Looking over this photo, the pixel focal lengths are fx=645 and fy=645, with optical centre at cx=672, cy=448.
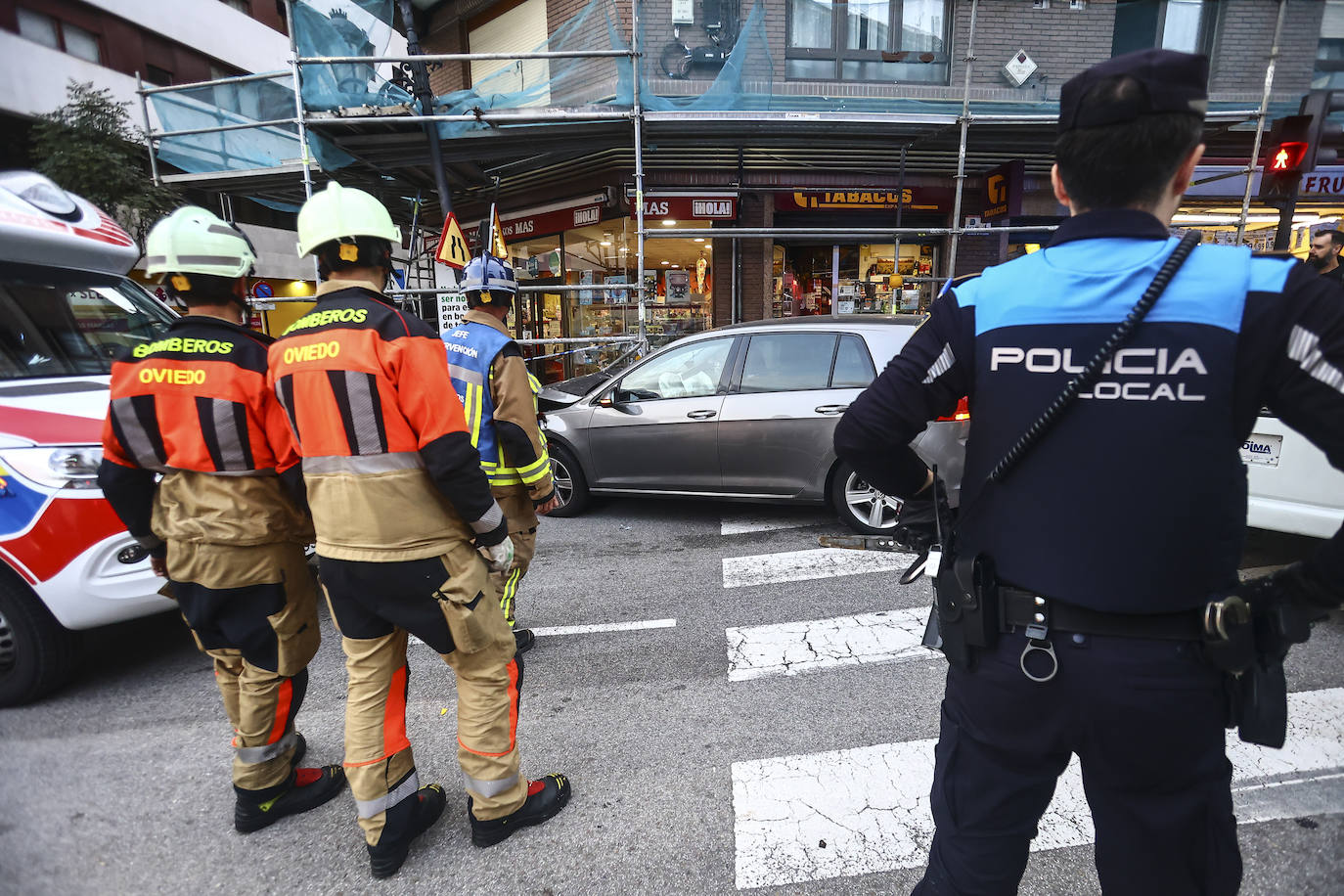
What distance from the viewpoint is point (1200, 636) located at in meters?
1.22

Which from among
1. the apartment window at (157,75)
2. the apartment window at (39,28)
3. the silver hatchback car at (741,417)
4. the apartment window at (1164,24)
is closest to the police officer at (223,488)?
the silver hatchback car at (741,417)

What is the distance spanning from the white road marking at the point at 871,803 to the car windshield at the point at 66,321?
419cm

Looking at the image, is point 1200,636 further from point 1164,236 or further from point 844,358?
point 844,358

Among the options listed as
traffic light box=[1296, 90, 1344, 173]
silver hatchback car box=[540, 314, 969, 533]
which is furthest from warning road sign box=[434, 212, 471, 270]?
traffic light box=[1296, 90, 1344, 173]

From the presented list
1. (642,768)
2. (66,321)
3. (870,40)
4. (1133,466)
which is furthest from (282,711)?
(870,40)

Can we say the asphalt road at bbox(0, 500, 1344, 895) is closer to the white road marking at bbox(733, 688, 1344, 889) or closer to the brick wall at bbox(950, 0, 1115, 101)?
the white road marking at bbox(733, 688, 1344, 889)

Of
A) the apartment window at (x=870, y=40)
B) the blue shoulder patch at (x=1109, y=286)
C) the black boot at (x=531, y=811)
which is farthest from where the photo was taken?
the apartment window at (x=870, y=40)

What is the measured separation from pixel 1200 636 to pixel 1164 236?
76 cm

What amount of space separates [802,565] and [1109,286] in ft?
12.5

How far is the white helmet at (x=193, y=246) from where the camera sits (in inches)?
88.9

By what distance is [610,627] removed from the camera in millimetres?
3998

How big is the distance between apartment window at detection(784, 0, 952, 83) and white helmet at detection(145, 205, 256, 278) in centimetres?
997

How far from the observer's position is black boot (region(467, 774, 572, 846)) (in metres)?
2.29

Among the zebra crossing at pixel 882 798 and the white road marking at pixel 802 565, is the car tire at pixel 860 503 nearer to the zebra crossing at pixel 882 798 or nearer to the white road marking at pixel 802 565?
the white road marking at pixel 802 565
